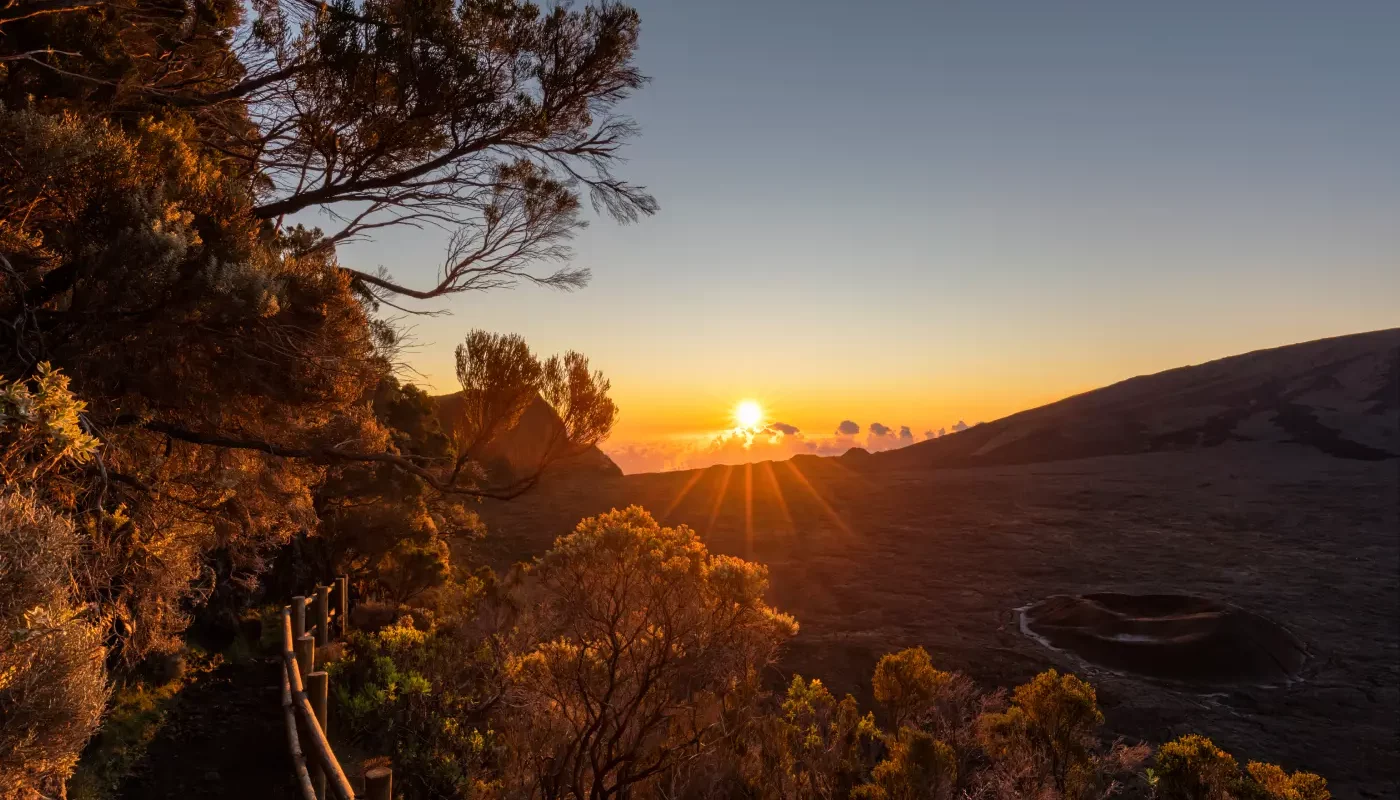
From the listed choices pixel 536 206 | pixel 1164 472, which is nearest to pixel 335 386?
pixel 536 206

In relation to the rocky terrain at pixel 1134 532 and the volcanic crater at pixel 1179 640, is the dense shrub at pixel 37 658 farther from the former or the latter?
the volcanic crater at pixel 1179 640

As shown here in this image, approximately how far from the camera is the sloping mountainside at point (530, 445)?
678 centimetres

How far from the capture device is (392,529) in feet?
51.8

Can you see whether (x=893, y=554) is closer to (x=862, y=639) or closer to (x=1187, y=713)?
(x=862, y=639)

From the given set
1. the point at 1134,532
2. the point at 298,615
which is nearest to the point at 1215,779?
the point at 298,615

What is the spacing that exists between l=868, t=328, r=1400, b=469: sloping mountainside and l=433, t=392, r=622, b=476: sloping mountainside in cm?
2456

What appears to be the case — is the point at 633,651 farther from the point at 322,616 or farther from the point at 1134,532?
the point at 1134,532

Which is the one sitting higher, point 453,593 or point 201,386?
point 201,386

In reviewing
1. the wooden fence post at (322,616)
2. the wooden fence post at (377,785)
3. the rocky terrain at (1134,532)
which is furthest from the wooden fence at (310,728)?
the rocky terrain at (1134,532)

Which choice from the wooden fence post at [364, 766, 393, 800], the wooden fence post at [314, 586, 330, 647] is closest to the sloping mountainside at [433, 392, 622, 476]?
the wooden fence post at [364, 766, 393, 800]

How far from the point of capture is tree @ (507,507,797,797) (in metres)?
7.00

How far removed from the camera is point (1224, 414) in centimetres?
5788

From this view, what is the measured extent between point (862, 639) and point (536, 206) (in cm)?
1846

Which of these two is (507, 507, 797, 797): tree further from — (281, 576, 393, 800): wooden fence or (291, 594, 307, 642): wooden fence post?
(291, 594, 307, 642): wooden fence post
